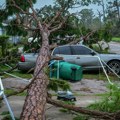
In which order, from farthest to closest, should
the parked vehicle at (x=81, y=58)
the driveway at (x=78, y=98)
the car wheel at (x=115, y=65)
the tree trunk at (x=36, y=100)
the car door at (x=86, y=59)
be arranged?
the car wheel at (x=115, y=65) → the car door at (x=86, y=59) → the parked vehicle at (x=81, y=58) → the driveway at (x=78, y=98) → the tree trunk at (x=36, y=100)

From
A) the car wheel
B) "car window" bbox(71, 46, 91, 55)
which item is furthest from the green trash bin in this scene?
the car wheel

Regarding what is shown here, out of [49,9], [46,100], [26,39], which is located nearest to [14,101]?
[46,100]

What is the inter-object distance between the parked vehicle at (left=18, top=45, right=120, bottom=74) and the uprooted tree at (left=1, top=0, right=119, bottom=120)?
3.11 m

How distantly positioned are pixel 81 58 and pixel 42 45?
6604mm

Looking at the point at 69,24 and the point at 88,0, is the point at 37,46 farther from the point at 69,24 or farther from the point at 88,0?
the point at 88,0

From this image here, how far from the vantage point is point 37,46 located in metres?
12.0

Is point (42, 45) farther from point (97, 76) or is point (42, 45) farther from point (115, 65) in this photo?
point (115, 65)

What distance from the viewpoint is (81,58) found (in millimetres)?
15734

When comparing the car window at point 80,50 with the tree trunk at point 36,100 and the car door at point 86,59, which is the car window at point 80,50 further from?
the tree trunk at point 36,100

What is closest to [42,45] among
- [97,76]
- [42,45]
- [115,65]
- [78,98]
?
[42,45]

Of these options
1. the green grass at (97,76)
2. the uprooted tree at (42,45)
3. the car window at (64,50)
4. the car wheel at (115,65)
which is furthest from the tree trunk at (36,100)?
the car wheel at (115,65)

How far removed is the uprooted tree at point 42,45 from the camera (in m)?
6.11

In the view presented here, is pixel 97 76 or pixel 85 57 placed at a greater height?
pixel 85 57

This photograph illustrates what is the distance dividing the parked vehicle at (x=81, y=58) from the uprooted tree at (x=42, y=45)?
3108mm
